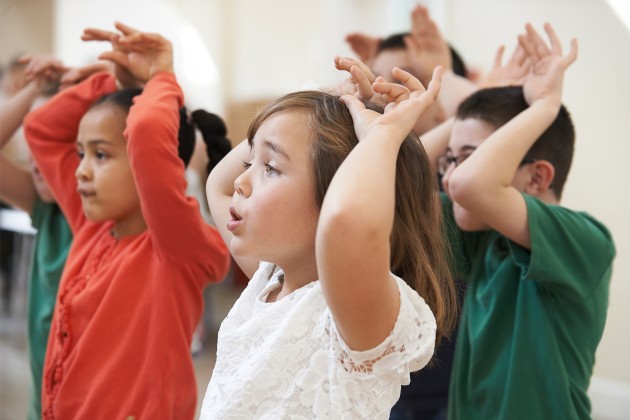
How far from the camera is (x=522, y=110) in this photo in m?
1.25

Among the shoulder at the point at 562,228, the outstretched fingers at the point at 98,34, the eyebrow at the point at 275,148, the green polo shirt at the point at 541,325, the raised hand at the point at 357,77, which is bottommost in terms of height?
the green polo shirt at the point at 541,325

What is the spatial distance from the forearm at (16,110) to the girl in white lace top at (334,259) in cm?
86

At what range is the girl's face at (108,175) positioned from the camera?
1.19 metres

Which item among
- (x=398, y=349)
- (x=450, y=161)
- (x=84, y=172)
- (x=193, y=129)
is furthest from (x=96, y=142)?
(x=398, y=349)

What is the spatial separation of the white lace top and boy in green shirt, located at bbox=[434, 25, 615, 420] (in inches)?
14.8

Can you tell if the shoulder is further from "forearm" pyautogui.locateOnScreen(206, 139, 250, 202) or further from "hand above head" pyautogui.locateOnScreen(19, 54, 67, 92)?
"hand above head" pyautogui.locateOnScreen(19, 54, 67, 92)

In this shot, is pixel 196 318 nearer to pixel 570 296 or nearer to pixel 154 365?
pixel 154 365

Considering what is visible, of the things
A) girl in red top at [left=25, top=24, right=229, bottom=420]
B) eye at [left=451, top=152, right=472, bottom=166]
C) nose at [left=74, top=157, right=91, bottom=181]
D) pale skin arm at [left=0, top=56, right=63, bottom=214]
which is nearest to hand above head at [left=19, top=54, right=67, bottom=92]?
pale skin arm at [left=0, top=56, right=63, bottom=214]

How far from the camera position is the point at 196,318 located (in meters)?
1.21

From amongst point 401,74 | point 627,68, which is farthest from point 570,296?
point 627,68

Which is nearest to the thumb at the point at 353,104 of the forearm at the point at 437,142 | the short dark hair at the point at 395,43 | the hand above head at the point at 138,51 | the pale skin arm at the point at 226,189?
the pale skin arm at the point at 226,189

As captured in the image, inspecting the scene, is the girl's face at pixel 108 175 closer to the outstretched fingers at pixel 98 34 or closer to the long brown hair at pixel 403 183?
the outstretched fingers at pixel 98 34

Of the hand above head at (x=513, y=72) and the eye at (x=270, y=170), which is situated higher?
the hand above head at (x=513, y=72)

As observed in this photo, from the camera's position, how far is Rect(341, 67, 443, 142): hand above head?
2.31 ft
